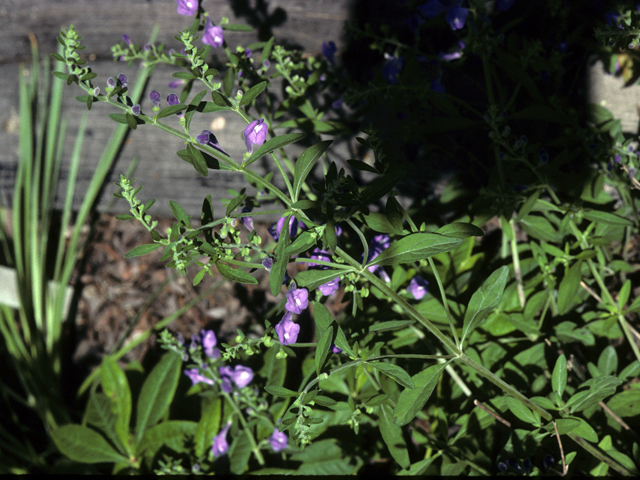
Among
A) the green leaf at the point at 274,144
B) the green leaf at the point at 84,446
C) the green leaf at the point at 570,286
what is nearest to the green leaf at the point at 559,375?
the green leaf at the point at 570,286

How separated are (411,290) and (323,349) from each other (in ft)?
1.76

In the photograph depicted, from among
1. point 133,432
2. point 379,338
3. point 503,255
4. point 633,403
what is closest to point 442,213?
point 503,255

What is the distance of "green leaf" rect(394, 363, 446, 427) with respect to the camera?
3.26 ft

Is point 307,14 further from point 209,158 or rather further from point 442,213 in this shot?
point 209,158

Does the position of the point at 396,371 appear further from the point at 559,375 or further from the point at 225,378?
the point at 225,378

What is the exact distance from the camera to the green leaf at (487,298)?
104 cm

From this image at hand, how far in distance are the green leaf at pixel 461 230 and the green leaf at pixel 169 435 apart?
1.32 meters

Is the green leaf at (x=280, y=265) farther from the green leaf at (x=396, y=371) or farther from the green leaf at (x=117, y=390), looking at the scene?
the green leaf at (x=117, y=390)

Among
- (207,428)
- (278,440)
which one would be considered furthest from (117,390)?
(278,440)

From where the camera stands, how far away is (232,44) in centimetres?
241

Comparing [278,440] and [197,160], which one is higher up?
[197,160]

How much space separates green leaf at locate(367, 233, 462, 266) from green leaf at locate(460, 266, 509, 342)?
0.69 ft

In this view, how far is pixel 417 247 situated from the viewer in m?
0.92

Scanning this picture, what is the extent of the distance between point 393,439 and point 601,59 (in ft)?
5.43
